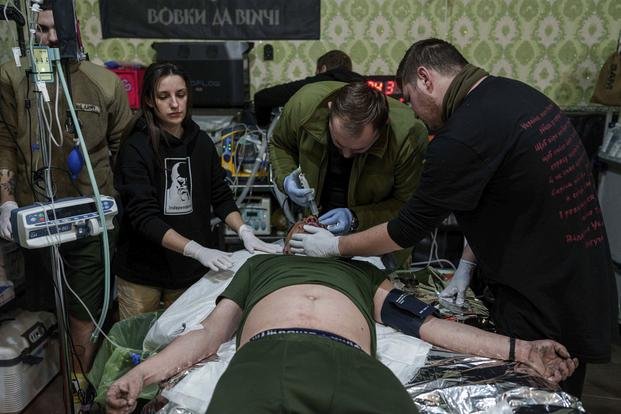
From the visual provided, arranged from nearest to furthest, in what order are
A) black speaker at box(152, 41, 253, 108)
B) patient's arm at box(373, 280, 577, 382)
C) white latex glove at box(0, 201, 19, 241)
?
patient's arm at box(373, 280, 577, 382)
white latex glove at box(0, 201, 19, 241)
black speaker at box(152, 41, 253, 108)

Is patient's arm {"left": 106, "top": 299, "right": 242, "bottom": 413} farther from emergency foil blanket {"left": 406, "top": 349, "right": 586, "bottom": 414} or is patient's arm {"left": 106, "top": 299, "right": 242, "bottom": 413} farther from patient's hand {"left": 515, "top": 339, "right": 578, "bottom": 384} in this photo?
patient's hand {"left": 515, "top": 339, "right": 578, "bottom": 384}

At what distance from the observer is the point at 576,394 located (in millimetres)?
1490

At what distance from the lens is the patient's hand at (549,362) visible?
53.6 inches

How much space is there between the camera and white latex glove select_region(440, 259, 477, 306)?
1.91 metres

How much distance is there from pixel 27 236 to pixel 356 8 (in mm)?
2667

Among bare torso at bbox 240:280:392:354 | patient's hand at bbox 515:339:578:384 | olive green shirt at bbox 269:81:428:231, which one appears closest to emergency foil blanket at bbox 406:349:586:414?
patient's hand at bbox 515:339:578:384

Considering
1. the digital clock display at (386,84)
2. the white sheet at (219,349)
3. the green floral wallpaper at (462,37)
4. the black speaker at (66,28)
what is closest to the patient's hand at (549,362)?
the white sheet at (219,349)

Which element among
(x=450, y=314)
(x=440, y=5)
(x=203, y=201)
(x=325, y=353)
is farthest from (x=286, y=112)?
(x=440, y=5)

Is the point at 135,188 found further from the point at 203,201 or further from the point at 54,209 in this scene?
the point at 54,209

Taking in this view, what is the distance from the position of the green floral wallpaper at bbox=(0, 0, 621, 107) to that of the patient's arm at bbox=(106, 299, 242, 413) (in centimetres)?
227

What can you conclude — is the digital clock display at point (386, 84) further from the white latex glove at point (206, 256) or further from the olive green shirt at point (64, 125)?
the white latex glove at point (206, 256)

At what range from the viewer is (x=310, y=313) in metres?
1.39

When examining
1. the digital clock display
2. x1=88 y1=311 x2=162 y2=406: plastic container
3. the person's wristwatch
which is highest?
the digital clock display

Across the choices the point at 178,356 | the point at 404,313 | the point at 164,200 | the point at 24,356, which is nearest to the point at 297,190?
the point at 164,200
